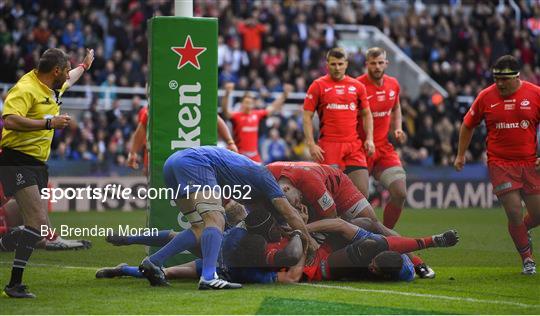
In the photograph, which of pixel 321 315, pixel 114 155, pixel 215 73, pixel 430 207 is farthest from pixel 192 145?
pixel 430 207

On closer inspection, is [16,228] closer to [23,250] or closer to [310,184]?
[23,250]

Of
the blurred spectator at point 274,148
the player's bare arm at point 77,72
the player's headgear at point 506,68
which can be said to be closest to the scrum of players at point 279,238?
the player's bare arm at point 77,72

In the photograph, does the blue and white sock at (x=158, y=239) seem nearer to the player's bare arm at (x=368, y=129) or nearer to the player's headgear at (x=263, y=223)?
the player's headgear at (x=263, y=223)

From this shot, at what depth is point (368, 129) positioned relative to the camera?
41.0 feet

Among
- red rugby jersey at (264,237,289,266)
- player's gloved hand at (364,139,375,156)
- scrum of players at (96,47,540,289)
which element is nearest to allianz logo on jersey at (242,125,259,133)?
player's gloved hand at (364,139,375,156)

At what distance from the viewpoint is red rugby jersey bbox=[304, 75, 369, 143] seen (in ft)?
41.3

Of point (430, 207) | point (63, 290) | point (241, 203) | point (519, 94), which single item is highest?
Result: point (519, 94)

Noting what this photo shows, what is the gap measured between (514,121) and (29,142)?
17.2 ft

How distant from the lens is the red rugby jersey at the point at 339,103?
12594mm

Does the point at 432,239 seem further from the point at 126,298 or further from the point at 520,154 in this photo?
the point at 126,298

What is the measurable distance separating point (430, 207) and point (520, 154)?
13274mm

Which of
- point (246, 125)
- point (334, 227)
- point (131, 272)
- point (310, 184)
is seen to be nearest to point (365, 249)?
point (334, 227)

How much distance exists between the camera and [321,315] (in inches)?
302

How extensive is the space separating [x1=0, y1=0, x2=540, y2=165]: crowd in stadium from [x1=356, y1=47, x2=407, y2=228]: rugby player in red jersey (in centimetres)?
1006
